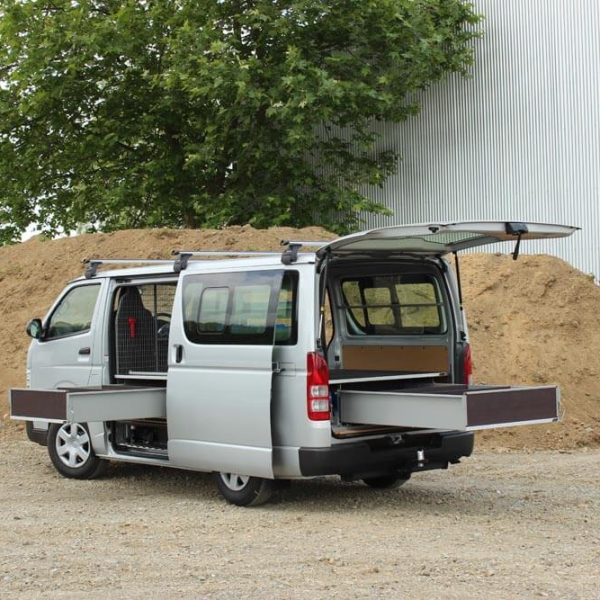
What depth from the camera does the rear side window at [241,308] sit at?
9062 mm

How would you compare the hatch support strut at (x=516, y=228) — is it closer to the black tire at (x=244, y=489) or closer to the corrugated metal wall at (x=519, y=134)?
the black tire at (x=244, y=489)

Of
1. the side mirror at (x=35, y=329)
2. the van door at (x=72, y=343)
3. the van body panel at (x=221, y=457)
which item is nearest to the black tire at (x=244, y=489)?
the van body panel at (x=221, y=457)

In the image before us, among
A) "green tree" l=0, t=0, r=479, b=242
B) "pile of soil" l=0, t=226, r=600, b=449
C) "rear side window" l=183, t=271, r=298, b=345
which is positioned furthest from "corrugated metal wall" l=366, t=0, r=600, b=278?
Result: "rear side window" l=183, t=271, r=298, b=345

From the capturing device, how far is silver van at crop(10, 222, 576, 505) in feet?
29.0

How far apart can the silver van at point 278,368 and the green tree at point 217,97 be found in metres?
10.5

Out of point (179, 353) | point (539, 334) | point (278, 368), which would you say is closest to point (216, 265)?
point (179, 353)

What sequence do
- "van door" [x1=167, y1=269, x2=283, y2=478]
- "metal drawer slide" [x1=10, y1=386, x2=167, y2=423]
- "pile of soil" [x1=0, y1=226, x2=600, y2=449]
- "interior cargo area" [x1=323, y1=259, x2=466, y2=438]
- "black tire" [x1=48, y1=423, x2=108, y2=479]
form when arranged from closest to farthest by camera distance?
"van door" [x1=167, y1=269, x2=283, y2=478], "metal drawer slide" [x1=10, y1=386, x2=167, y2=423], "interior cargo area" [x1=323, y1=259, x2=466, y2=438], "black tire" [x1=48, y1=423, x2=108, y2=479], "pile of soil" [x1=0, y1=226, x2=600, y2=449]

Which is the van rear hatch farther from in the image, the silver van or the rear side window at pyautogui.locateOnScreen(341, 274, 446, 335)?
the rear side window at pyautogui.locateOnScreen(341, 274, 446, 335)

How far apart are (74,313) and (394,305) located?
325cm

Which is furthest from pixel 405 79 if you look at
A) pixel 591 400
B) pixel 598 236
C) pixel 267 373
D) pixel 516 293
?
pixel 267 373

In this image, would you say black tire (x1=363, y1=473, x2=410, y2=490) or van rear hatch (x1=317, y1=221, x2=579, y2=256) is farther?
black tire (x1=363, y1=473, x2=410, y2=490)

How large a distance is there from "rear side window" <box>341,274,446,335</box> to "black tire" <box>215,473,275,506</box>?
5.95ft

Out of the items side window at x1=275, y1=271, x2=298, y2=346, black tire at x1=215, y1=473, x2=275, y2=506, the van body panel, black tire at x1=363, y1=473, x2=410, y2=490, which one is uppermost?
side window at x1=275, y1=271, x2=298, y2=346

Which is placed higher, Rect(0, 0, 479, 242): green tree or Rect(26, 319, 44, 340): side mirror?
Rect(0, 0, 479, 242): green tree
